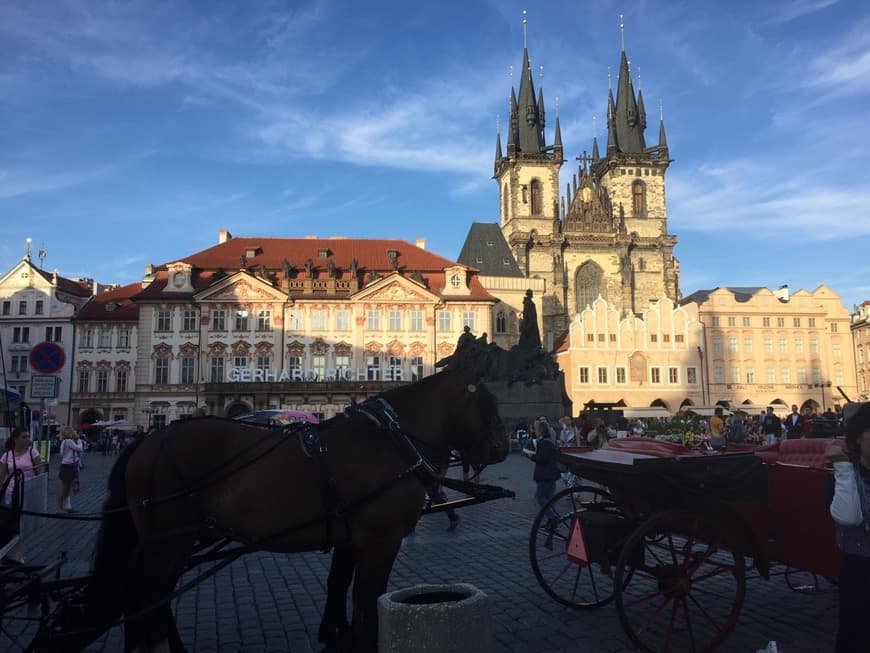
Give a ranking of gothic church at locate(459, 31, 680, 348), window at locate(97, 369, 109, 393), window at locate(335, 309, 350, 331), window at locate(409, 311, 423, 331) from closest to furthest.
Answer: window at locate(335, 309, 350, 331)
window at locate(409, 311, 423, 331)
window at locate(97, 369, 109, 393)
gothic church at locate(459, 31, 680, 348)

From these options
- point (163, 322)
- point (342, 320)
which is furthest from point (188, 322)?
point (342, 320)

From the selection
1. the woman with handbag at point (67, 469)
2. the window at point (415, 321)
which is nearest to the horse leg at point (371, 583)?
the woman with handbag at point (67, 469)

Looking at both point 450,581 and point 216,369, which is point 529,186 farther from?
point 450,581

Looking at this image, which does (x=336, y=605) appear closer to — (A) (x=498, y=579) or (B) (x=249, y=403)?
(A) (x=498, y=579)

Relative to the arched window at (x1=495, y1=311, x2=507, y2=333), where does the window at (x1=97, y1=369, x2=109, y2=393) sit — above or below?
below

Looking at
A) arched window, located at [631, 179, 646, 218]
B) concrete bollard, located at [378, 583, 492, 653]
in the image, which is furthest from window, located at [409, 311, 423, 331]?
concrete bollard, located at [378, 583, 492, 653]

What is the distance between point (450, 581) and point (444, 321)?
41.5 metres

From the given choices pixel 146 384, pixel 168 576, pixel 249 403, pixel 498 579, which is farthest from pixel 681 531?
pixel 146 384

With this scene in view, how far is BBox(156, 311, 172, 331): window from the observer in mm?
46656

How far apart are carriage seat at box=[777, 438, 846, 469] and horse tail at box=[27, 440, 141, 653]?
5.09 m

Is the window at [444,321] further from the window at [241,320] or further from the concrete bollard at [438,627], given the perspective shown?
the concrete bollard at [438,627]

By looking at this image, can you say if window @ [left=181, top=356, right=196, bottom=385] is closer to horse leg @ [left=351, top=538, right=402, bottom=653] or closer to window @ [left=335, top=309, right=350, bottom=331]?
window @ [left=335, top=309, right=350, bottom=331]

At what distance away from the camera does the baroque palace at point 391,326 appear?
1833 inches

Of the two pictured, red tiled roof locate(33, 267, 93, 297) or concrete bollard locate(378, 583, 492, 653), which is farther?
red tiled roof locate(33, 267, 93, 297)
